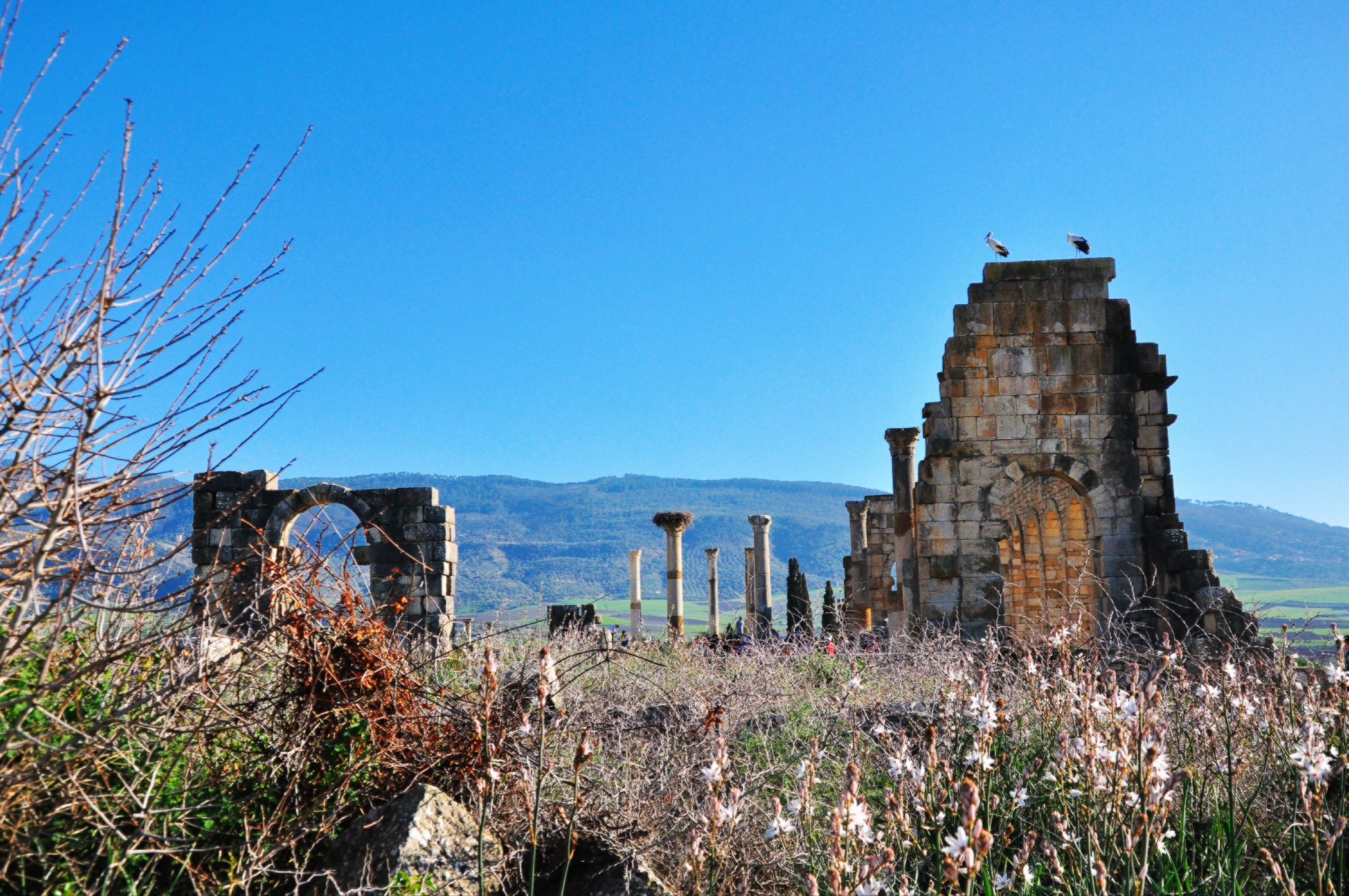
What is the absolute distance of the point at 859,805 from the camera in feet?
9.21

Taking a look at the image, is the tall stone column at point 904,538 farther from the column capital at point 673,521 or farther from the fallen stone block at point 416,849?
the fallen stone block at point 416,849

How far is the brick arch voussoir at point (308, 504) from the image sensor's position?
1895 centimetres

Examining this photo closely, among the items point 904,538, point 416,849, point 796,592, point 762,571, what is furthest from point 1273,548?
point 416,849

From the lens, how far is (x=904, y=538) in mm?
15359

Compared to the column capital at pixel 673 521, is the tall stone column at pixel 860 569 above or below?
below

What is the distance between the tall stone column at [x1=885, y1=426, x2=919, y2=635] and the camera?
14.4 m

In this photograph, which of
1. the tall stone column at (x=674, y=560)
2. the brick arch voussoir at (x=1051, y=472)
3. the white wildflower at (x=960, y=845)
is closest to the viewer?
the white wildflower at (x=960, y=845)

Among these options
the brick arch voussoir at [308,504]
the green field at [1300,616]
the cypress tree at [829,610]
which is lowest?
the cypress tree at [829,610]

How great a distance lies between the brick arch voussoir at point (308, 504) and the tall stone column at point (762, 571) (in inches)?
344

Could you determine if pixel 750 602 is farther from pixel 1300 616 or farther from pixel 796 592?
pixel 1300 616

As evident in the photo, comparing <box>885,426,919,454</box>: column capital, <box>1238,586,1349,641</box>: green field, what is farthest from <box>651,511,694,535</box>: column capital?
<box>1238,586,1349,641</box>: green field

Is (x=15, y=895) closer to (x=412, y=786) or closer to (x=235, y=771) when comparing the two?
(x=235, y=771)

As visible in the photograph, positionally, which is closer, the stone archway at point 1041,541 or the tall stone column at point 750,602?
the stone archway at point 1041,541

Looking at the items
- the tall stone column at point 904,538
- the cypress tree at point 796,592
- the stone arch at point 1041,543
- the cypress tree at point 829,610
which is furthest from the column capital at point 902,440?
the cypress tree at point 796,592
